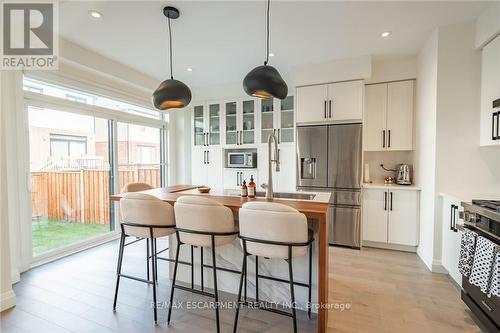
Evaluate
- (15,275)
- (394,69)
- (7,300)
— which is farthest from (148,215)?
(394,69)

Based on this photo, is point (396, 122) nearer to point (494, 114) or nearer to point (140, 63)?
point (494, 114)

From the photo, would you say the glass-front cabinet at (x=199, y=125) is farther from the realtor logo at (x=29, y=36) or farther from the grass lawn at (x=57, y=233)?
the realtor logo at (x=29, y=36)

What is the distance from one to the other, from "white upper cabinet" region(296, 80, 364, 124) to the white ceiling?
1.37ft

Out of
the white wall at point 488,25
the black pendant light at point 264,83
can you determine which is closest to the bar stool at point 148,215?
the black pendant light at point 264,83

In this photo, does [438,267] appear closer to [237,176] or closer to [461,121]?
[461,121]

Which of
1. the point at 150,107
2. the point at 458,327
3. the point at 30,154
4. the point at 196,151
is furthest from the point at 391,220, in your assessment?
the point at 30,154

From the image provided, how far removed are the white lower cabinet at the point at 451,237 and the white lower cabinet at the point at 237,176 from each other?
287 centimetres

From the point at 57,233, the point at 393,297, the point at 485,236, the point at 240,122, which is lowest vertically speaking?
the point at 393,297

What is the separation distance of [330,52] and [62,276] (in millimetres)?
4336

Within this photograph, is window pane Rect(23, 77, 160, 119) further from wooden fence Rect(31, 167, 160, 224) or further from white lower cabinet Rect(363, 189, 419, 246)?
white lower cabinet Rect(363, 189, 419, 246)

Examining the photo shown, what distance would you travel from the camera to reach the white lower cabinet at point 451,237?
2492 mm

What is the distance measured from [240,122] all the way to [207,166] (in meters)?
1.13

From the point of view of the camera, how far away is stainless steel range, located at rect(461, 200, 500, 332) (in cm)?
172

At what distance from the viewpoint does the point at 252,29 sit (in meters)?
→ 2.84
